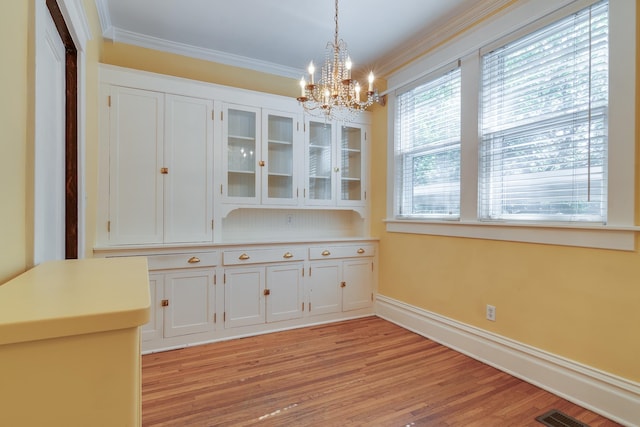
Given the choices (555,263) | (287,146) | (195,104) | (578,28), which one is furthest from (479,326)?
(195,104)

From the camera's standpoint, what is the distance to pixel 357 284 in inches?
144

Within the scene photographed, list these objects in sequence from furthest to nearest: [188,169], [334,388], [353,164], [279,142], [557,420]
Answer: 1. [353,164]
2. [279,142]
3. [188,169]
4. [334,388]
5. [557,420]

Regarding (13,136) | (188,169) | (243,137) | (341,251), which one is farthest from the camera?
(341,251)

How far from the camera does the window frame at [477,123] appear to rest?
182 centimetres

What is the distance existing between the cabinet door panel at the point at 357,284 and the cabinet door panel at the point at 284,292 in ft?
1.76

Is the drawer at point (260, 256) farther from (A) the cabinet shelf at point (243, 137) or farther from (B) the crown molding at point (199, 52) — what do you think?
(B) the crown molding at point (199, 52)

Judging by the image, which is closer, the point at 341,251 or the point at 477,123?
the point at 477,123

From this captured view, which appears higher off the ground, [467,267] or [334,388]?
[467,267]

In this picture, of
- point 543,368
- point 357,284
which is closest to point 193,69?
point 357,284

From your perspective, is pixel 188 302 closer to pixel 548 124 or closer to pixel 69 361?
pixel 69 361

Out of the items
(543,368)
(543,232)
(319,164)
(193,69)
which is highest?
(193,69)

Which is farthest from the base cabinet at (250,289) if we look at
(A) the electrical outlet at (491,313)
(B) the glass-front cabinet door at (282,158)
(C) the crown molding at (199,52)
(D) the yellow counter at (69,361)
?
(D) the yellow counter at (69,361)

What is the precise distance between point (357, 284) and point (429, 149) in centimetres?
161

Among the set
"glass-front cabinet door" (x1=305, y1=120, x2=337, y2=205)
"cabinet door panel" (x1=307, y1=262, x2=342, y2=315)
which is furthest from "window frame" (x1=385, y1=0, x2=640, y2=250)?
"cabinet door panel" (x1=307, y1=262, x2=342, y2=315)
